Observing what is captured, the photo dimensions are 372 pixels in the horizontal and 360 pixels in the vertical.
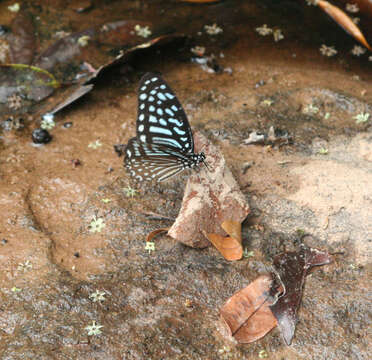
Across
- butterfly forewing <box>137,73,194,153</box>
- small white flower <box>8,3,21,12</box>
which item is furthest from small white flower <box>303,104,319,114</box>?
small white flower <box>8,3,21,12</box>

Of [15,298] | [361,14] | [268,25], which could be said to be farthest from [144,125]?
[361,14]

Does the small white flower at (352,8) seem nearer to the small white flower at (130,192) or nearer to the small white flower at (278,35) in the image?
the small white flower at (278,35)

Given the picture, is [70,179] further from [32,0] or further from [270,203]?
[32,0]

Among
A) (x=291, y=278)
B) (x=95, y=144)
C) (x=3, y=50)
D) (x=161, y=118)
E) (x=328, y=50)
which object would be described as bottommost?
(x=95, y=144)

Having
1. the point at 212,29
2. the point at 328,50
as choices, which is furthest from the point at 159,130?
the point at 328,50

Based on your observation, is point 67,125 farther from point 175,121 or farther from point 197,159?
point 197,159

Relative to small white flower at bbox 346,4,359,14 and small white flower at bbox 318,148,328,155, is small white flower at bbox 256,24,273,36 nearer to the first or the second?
small white flower at bbox 346,4,359,14

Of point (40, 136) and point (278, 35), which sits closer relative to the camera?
point (40, 136)
